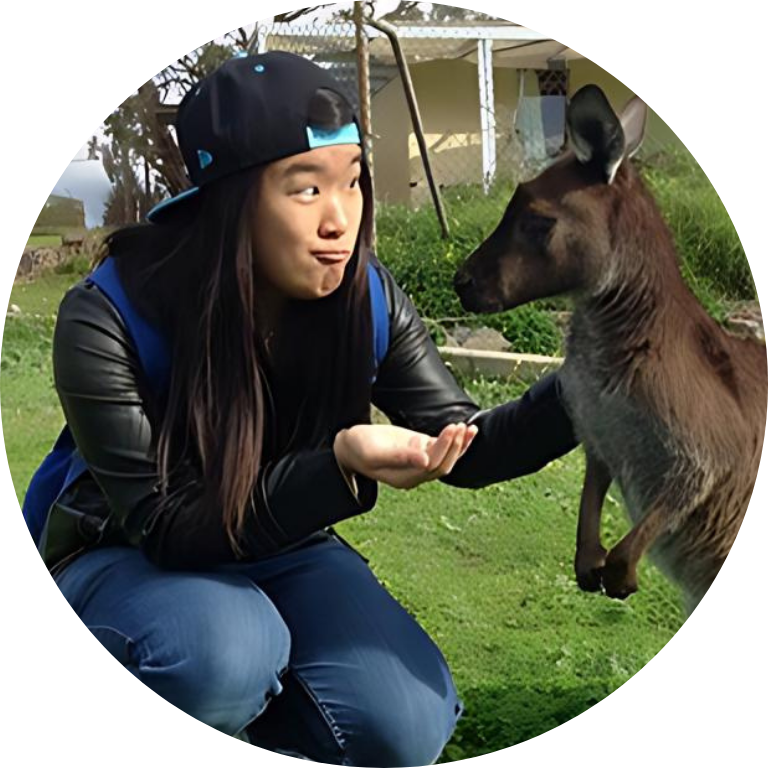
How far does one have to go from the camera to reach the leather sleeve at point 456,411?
287 cm

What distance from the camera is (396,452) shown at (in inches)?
108

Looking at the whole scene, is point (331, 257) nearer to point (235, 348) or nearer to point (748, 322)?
point (235, 348)

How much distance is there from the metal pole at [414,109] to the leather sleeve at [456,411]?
20cm

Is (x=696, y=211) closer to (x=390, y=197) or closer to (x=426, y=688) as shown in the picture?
(x=390, y=197)

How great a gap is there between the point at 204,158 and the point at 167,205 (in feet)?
0.46

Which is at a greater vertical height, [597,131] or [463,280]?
[597,131]

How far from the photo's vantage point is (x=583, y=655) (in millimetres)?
2902

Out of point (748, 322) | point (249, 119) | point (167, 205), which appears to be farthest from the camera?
point (748, 322)

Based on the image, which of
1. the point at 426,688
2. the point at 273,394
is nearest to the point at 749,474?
the point at 426,688

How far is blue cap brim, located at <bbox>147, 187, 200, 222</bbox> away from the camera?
276cm

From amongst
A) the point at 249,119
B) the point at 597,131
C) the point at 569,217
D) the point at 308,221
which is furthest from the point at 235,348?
the point at 597,131

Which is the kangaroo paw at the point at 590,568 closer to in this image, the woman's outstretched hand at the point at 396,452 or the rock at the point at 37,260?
the woman's outstretched hand at the point at 396,452

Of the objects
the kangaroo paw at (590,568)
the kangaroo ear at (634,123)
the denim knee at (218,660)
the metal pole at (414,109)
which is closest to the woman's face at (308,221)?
the metal pole at (414,109)

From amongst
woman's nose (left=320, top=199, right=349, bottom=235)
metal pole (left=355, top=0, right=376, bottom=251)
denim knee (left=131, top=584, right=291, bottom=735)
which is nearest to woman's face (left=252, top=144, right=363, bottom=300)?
woman's nose (left=320, top=199, right=349, bottom=235)
